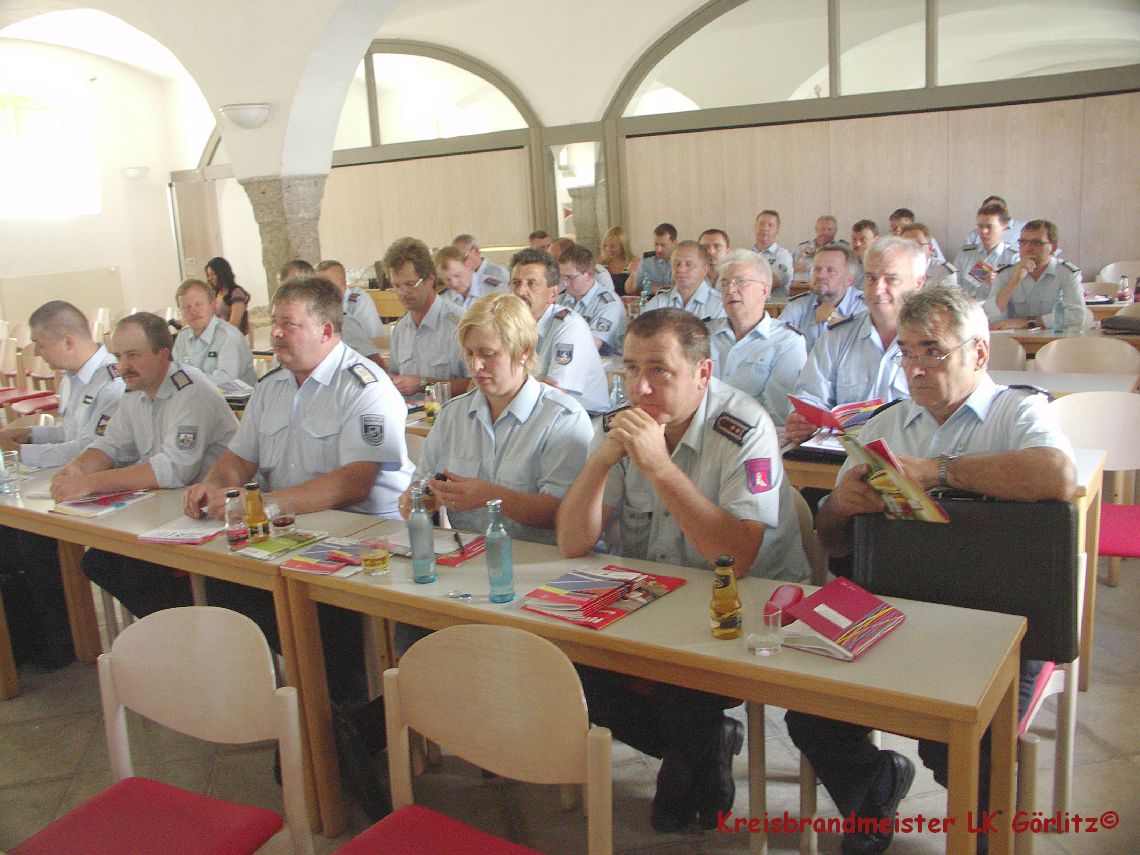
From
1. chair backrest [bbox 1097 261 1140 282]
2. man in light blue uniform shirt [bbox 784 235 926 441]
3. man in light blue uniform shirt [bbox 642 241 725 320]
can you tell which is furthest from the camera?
chair backrest [bbox 1097 261 1140 282]

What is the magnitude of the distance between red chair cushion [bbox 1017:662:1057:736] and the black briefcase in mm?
211

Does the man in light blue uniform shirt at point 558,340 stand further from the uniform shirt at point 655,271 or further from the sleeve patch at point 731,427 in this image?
the uniform shirt at point 655,271

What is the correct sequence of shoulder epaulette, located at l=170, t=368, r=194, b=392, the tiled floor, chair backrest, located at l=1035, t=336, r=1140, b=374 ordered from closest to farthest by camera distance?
the tiled floor, shoulder epaulette, located at l=170, t=368, r=194, b=392, chair backrest, located at l=1035, t=336, r=1140, b=374

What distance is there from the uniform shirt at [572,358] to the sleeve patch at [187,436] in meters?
1.86

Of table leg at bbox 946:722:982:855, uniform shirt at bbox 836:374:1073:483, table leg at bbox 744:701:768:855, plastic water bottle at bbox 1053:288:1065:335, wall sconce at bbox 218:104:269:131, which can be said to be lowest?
table leg at bbox 744:701:768:855

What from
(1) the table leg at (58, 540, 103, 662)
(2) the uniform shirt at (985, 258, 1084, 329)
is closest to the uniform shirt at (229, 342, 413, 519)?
(1) the table leg at (58, 540, 103, 662)

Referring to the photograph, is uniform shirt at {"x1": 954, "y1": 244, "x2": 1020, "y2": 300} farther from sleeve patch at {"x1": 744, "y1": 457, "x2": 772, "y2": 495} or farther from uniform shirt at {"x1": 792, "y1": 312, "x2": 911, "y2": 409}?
sleeve patch at {"x1": 744, "y1": 457, "x2": 772, "y2": 495}

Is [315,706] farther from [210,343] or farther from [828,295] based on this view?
[210,343]

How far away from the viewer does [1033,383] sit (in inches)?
159

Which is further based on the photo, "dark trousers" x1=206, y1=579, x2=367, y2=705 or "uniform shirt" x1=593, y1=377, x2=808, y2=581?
"dark trousers" x1=206, y1=579, x2=367, y2=705

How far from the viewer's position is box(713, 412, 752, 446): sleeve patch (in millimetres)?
2395

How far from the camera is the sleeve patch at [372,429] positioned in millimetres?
3230

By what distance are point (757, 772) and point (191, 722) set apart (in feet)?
4.16

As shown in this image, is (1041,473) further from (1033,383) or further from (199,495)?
(199,495)
